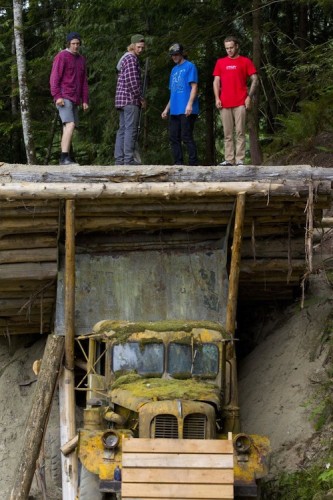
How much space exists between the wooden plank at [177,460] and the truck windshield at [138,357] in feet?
6.50

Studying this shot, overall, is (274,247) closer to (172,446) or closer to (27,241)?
(27,241)

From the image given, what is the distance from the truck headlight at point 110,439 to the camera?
1172 cm

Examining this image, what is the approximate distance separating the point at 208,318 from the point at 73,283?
2.38 m

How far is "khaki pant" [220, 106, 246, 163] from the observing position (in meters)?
17.1

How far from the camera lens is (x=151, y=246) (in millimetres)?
16188

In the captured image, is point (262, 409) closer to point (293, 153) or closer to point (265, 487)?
point (265, 487)

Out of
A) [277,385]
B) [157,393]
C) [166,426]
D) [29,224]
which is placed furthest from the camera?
[277,385]

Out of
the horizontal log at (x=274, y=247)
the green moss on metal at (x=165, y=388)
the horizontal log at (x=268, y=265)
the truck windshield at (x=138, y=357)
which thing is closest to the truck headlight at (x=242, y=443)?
the green moss on metal at (x=165, y=388)

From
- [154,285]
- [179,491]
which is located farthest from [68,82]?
[179,491]

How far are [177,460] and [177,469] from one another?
10cm

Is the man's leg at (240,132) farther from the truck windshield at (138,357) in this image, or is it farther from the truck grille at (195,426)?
the truck grille at (195,426)

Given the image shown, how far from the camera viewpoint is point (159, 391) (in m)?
12.3

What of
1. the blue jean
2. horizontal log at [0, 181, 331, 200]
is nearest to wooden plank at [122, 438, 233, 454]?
horizontal log at [0, 181, 331, 200]

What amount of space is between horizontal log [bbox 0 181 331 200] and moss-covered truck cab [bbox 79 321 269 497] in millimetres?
1958
